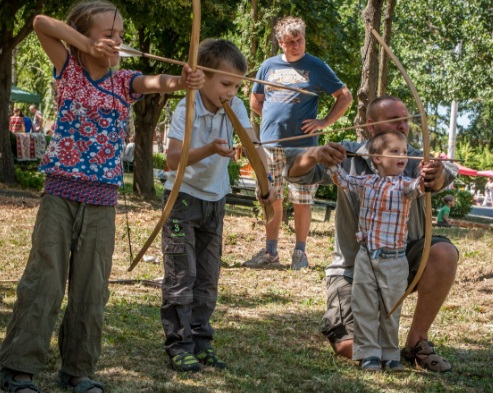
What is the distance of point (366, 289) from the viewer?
14.3ft

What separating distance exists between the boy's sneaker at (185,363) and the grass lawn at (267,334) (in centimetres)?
6

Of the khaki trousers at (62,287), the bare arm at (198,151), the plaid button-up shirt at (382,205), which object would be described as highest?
the bare arm at (198,151)

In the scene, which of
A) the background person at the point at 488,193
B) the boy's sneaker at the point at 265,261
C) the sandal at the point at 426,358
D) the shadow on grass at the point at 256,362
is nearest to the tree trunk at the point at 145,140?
the boy's sneaker at the point at 265,261

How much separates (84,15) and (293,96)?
3861mm

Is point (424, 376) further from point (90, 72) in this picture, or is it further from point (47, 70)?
point (47, 70)

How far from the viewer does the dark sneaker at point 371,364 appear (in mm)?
4258

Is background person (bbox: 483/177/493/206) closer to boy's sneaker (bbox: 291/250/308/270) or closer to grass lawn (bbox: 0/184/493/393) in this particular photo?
grass lawn (bbox: 0/184/493/393)

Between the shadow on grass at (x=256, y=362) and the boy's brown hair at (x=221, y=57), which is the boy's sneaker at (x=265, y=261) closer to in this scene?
the shadow on grass at (x=256, y=362)

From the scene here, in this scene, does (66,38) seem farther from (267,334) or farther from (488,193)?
(488,193)

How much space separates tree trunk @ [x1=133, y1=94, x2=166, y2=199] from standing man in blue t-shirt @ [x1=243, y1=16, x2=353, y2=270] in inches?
348

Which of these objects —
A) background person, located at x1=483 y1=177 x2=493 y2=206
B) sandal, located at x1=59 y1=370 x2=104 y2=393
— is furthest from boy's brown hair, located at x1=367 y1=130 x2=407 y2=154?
background person, located at x1=483 y1=177 x2=493 y2=206

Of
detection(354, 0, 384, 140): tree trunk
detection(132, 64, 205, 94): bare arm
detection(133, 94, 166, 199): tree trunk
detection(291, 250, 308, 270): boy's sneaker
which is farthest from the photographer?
detection(133, 94, 166, 199): tree trunk

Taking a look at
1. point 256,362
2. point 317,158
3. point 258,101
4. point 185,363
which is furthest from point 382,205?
point 258,101

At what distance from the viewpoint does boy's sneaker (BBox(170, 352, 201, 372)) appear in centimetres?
400
